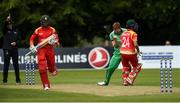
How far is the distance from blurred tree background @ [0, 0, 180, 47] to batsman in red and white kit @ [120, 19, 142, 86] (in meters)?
24.3

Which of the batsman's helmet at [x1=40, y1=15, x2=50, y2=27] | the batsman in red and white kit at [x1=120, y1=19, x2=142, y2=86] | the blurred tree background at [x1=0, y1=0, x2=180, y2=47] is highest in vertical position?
the blurred tree background at [x1=0, y1=0, x2=180, y2=47]

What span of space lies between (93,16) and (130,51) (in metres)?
28.4

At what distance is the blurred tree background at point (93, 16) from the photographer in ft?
155

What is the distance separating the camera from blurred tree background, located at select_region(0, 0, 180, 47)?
47.2 meters

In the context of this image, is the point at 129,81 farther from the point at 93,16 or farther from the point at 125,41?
the point at 93,16

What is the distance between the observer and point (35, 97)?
58.6 feet

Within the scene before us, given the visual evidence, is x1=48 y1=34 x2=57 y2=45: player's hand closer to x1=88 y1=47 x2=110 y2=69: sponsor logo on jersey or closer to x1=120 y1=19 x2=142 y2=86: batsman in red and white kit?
x1=120 y1=19 x2=142 y2=86: batsman in red and white kit

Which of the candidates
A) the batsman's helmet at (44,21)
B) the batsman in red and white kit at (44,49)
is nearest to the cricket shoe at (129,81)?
the batsman in red and white kit at (44,49)

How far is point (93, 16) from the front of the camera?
50.1m

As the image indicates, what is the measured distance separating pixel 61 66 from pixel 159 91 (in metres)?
19.9

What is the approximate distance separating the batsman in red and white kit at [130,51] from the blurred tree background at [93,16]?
Answer: 2429 centimetres

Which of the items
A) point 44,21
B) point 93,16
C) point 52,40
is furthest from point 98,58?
point 44,21

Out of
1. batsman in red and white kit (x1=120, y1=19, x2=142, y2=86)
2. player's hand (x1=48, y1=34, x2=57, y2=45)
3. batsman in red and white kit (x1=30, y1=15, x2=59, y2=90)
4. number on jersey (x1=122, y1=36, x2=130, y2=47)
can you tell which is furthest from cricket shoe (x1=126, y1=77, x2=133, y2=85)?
player's hand (x1=48, y1=34, x2=57, y2=45)

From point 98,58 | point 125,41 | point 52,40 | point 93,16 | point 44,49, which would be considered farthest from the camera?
point 93,16
